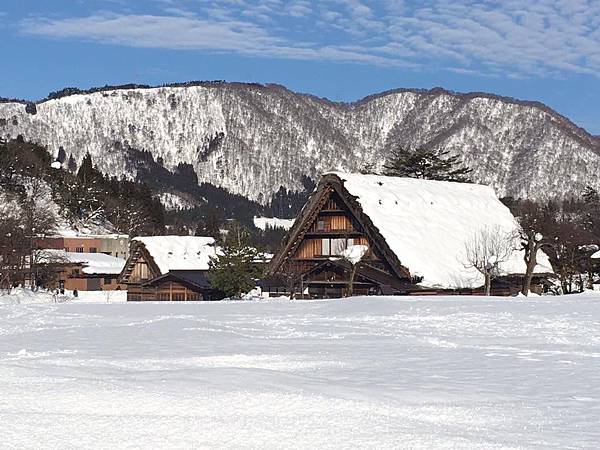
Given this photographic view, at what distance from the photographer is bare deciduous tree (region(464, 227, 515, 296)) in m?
39.1

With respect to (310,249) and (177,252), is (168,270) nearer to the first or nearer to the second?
(177,252)

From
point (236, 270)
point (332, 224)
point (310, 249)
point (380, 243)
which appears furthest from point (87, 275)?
point (380, 243)

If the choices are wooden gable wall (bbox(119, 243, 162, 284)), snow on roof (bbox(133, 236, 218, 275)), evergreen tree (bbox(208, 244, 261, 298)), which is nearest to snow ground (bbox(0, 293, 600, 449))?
evergreen tree (bbox(208, 244, 261, 298))

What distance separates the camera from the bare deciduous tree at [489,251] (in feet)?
128

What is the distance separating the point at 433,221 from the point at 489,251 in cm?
366

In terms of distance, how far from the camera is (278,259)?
43000mm

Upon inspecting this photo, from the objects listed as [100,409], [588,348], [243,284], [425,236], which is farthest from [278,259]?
[100,409]

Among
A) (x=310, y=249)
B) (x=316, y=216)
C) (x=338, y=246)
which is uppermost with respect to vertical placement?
(x=316, y=216)

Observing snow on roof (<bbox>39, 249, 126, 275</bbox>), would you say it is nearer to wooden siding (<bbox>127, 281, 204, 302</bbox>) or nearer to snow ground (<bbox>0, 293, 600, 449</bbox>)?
wooden siding (<bbox>127, 281, 204, 302</bbox>)

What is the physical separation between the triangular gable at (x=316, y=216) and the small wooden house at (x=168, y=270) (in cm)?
697

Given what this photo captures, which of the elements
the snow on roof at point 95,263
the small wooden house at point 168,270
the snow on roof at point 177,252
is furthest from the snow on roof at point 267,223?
the small wooden house at point 168,270

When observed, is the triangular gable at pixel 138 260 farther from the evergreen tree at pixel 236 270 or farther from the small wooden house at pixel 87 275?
the small wooden house at pixel 87 275

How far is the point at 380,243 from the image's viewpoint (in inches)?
1553

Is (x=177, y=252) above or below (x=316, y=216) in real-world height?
below
